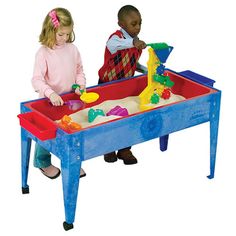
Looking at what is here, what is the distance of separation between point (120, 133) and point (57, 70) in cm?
58

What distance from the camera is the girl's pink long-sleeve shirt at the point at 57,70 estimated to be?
3684 mm

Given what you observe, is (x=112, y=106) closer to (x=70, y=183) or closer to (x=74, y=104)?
(x=74, y=104)

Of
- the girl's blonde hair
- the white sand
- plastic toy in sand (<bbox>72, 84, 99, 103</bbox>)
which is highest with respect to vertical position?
the girl's blonde hair

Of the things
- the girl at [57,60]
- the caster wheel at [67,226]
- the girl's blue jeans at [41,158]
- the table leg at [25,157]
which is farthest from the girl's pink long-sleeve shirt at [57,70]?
the caster wheel at [67,226]

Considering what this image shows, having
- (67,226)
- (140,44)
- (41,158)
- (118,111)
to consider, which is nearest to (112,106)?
(118,111)

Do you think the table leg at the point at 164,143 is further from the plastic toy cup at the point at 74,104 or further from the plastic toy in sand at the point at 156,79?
the plastic toy cup at the point at 74,104

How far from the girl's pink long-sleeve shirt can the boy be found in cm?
26

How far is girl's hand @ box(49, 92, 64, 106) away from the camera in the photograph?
362 centimetres

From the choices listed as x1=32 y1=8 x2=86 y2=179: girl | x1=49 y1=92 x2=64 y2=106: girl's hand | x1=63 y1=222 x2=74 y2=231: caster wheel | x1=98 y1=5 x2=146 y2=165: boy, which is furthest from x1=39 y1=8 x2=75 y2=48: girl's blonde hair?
x1=63 y1=222 x2=74 y2=231: caster wheel

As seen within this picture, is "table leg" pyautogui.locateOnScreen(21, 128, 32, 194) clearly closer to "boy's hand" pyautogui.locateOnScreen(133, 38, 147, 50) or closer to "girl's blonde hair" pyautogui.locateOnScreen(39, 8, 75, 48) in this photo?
"girl's blonde hair" pyautogui.locateOnScreen(39, 8, 75, 48)

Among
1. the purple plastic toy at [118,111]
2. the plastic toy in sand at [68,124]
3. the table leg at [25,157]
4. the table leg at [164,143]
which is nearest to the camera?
the plastic toy in sand at [68,124]

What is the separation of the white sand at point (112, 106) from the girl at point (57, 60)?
0.54 feet

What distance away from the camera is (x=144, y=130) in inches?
144

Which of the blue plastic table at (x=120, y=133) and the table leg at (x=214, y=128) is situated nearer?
the blue plastic table at (x=120, y=133)
